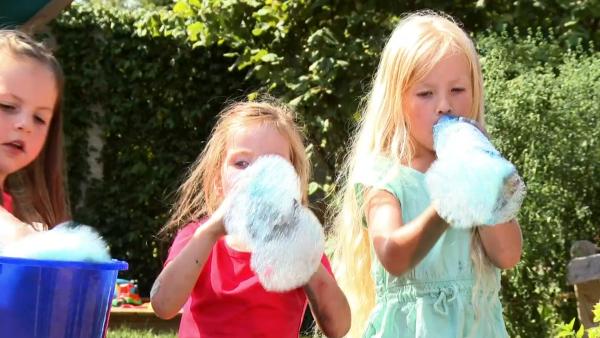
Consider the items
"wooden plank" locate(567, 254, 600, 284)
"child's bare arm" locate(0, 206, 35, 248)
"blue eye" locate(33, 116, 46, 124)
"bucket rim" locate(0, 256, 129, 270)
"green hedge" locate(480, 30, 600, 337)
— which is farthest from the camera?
"green hedge" locate(480, 30, 600, 337)

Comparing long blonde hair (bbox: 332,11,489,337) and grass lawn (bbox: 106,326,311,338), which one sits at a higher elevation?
long blonde hair (bbox: 332,11,489,337)

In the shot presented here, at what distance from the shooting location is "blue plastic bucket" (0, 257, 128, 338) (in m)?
1.58

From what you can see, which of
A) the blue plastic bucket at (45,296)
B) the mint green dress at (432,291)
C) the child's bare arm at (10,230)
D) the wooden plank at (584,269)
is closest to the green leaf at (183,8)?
the wooden plank at (584,269)

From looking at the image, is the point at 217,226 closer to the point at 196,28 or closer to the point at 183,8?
the point at 196,28

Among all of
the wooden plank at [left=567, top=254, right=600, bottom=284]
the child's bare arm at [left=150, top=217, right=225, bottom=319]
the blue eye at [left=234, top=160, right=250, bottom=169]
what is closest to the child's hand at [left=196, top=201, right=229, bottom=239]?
the child's bare arm at [left=150, top=217, right=225, bottom=319]

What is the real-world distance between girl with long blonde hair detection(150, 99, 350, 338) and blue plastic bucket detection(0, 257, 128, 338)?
0.46 m

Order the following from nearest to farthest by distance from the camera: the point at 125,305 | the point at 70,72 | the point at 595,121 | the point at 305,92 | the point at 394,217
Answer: the point at 394,217
the point at 595,121
the point at 305,92
the point at 125,305
the point at 70,72

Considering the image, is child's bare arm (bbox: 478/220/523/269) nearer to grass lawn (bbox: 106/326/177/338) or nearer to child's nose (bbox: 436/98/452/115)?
child's nose (bbox: 436/98/452/115)

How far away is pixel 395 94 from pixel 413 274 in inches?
16.7

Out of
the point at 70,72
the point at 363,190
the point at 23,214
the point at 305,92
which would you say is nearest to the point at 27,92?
the point at 23,214

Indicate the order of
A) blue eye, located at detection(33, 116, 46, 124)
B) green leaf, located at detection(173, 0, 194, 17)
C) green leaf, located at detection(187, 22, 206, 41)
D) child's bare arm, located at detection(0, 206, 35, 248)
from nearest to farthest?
child's bare arm, located at detection(0, 206, 35, 248) → blue eye, located at detection(33, 116, 46, 124) → green leaf, located at detection(187, 22, 206, 41) → green leaf, located at detection(173, 0, 194, 17)

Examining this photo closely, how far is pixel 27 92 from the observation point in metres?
2.06

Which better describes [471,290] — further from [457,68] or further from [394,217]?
[457,68]

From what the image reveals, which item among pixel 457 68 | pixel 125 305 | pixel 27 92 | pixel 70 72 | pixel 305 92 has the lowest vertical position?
pixel 125 305
